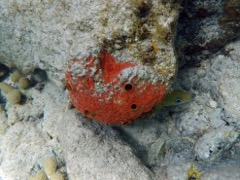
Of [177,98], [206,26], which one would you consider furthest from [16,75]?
[206,26]

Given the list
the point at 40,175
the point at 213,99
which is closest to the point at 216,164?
the point at 213,99

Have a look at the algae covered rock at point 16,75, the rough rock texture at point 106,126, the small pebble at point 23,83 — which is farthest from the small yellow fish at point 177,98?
the algae covered rock at point 16,75

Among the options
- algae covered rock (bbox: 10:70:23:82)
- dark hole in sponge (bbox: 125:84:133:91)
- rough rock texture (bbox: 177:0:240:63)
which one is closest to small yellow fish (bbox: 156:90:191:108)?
rough rock texture (bbox: 177:0:240:63)

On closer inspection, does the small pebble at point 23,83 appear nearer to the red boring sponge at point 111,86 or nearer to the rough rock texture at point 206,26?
the red boring sponge at point 111,86

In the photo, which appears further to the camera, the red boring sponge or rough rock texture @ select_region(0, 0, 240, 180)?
rough rock texture @ select_region(0, 0, 240, 180)

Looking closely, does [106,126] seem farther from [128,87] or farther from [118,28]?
[118,28]

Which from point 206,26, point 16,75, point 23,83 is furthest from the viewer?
point 16,75

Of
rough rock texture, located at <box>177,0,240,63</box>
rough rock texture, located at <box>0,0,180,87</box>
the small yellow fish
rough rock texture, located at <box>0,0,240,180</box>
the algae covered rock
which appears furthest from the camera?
the algae covered rock

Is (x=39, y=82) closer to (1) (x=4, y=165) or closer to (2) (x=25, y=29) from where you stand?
(2) (x=25, y=29)

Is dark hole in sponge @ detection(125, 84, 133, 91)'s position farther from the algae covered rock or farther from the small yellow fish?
the algae covered rock
